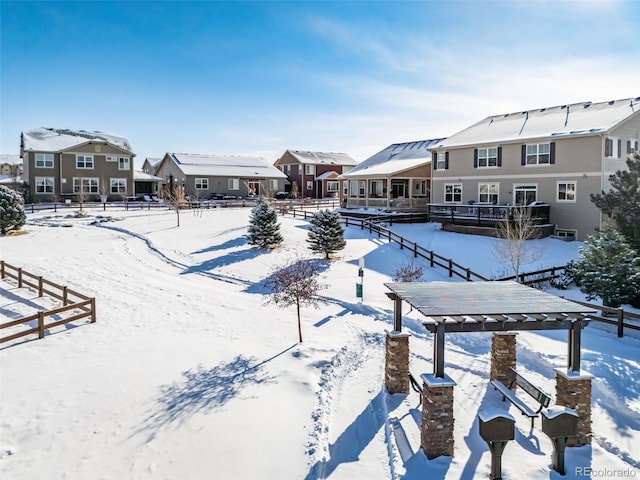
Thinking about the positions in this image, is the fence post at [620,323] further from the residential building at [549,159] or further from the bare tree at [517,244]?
the residential building at [549,159]

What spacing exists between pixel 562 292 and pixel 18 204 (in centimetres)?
3341

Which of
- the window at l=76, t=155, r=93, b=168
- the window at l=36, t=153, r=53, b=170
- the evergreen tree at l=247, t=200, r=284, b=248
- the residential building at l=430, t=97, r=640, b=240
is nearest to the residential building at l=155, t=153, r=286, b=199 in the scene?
the window at l=76, t=155, r=93, b=168

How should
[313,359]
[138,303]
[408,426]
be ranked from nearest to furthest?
[408,426] < [313,359] < [138,303]

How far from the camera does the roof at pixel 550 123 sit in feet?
93.0

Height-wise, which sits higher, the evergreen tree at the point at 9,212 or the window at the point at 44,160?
the window at the point at 44,160

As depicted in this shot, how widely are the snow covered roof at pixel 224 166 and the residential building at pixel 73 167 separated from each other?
7.16 metres

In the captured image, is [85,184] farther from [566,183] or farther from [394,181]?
[566,183]

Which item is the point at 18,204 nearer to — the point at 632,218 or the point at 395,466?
the point at 395,466

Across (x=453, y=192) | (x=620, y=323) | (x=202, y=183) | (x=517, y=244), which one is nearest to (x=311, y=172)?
(x=202, y=183)

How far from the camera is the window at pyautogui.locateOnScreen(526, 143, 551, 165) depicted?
29.7m

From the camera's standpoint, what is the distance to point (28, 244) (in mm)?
29266

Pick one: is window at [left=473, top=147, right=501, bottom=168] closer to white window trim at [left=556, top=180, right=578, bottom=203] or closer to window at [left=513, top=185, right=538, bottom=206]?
window at [left=513, top=185, right=538, bottom=206]

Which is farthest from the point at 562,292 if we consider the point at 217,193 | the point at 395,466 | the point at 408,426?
the point at 217,193

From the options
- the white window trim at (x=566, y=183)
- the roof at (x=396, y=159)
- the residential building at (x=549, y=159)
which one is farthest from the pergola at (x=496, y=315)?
the roof at (x=396, y=159)
